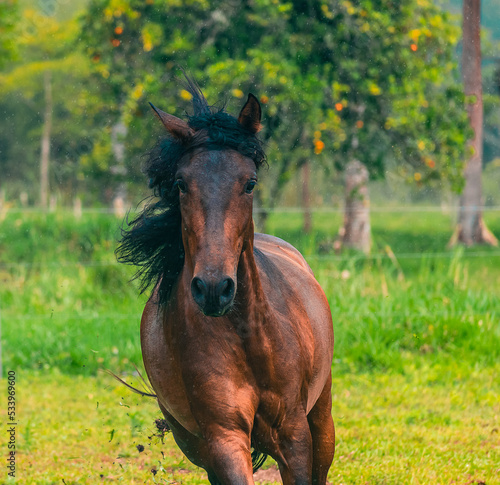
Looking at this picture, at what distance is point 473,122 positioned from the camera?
51.2 feet

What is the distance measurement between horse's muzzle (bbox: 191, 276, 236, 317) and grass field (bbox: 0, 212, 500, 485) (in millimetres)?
2495

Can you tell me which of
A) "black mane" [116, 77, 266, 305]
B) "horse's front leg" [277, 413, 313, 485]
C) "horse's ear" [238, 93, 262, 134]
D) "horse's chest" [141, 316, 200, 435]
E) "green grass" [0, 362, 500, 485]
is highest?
"horse's ear" [238, 93, 262, 134]

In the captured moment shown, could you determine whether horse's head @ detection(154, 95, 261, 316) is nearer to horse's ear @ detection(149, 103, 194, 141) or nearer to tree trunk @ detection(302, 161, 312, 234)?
horse's ear @ detection(149, 103, 194, 141)

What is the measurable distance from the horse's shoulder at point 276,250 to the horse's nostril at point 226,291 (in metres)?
1.32

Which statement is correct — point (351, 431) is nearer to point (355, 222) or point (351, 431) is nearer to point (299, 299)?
point (299, 299)

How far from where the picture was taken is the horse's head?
2.59m

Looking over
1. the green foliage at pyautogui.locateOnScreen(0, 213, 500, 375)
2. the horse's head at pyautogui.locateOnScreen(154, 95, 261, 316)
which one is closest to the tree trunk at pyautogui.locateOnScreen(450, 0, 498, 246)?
the green foliage at pyautogui.locateOnScreen(0, 213, 500, 375)

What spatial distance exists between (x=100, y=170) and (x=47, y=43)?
28476mm

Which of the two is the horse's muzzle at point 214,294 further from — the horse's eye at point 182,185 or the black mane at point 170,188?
the black mane at point 170,188

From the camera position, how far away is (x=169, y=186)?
3238mm

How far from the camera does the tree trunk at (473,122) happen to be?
559 inches

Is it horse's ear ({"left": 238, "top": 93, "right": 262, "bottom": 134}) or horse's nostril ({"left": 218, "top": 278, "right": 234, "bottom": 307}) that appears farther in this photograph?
horse's ear ({"left": 238, "top": 93, "right": 262, "bottom": 134})

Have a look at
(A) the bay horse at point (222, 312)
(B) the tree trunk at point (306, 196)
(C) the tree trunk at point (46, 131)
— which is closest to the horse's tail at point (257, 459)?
(A) the bay horse at point (222, 312)

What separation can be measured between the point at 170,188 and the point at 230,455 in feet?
3.91
